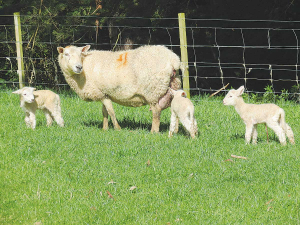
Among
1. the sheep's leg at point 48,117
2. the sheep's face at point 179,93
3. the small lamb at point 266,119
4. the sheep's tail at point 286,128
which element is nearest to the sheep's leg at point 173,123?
the sheep's face at point 179,93

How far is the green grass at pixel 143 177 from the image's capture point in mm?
5301

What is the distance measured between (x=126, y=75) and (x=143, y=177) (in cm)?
277

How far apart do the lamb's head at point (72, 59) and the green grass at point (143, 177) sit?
42.9 inches

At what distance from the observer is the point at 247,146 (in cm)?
737

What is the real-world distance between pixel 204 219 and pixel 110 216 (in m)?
1.04

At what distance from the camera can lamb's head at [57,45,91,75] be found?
8.62 meters

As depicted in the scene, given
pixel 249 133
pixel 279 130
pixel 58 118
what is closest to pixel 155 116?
pixel 58 118

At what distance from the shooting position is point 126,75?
855cm

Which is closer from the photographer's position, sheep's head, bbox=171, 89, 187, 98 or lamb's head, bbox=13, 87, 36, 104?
sheep's head, bbox=171, 89, 187, 98

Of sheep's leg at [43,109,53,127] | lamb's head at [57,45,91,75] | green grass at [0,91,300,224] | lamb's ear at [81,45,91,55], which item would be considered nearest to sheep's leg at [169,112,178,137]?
green grass at [0,91,300,224]

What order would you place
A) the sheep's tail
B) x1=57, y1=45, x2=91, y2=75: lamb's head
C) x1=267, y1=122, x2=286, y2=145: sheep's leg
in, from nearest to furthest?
x1=267, y1=122, x2=286, y2=145: sheep's leg, the sheep's tail, x1=57, y1=45, x2=91, y2=75: lamb's head

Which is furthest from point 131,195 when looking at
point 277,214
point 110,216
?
point 277,214

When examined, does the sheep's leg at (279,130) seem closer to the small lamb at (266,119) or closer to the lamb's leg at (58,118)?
the small lamb at (266,119)

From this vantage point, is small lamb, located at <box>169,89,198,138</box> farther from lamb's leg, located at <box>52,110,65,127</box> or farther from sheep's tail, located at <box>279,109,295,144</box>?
lamb's leg, located at <box>52,110,65,127</box>
